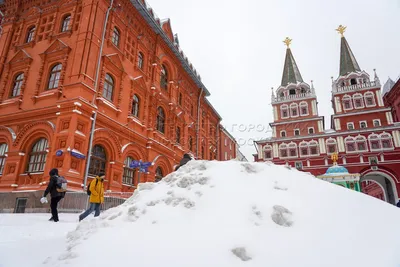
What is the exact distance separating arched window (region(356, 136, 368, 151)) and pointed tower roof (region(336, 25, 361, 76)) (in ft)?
35.0

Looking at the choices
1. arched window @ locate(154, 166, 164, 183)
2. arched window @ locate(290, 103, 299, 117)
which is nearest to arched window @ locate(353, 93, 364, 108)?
arched window @ locate(290, 103, 299, 117)

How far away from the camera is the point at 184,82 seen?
22.8 m

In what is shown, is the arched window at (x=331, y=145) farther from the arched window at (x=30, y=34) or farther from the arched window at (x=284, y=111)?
the arched window at (x=30, y=34)

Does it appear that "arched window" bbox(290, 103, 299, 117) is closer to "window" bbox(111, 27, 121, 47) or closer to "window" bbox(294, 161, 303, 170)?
"window" bbox(294, 161, 303, 170)

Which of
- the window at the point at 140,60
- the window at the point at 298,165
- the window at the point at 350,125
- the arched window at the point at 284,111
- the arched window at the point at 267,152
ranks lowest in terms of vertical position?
the window at the point at 298,165

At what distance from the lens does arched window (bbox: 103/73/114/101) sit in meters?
13.6

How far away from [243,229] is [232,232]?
Result: 19cm

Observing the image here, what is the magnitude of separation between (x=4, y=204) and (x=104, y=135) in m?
5.13

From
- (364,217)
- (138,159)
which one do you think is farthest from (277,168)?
(138,159)

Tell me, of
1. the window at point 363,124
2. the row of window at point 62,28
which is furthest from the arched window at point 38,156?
the window at point 363,124

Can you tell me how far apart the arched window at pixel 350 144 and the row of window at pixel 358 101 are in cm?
467

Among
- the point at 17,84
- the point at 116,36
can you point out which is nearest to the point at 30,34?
the point at 17,84

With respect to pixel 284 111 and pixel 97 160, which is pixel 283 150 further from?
pixel 97 160

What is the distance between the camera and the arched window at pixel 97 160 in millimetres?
12102
